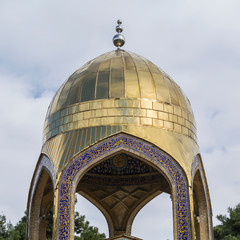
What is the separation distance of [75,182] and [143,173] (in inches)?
168

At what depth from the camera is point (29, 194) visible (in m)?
15.4

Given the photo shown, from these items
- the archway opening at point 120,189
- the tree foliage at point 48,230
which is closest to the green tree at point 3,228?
the tree foliage at point 48,230

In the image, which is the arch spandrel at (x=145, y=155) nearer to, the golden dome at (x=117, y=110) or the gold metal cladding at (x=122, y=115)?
the golden dome at (x=117, y=110)

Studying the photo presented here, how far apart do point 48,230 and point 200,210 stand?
10.8 metres

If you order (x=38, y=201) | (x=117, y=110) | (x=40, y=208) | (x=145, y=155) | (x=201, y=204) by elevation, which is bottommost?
(x=201, y=204)

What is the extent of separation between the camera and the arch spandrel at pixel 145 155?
13062 millimetres

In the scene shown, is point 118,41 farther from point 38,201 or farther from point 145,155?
point 38,201

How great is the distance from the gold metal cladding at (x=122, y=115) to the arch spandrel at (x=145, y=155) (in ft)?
2.31

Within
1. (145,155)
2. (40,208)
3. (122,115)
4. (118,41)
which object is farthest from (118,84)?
(40,208)

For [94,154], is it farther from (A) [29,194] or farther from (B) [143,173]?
(B) [143,173]

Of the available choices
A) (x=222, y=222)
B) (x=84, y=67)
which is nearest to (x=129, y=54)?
(x=84, y=67)

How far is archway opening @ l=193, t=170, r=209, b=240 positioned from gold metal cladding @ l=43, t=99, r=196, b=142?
1.25 metres

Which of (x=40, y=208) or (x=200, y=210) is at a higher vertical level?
(x=40, y=208)

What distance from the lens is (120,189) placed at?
695 inches
